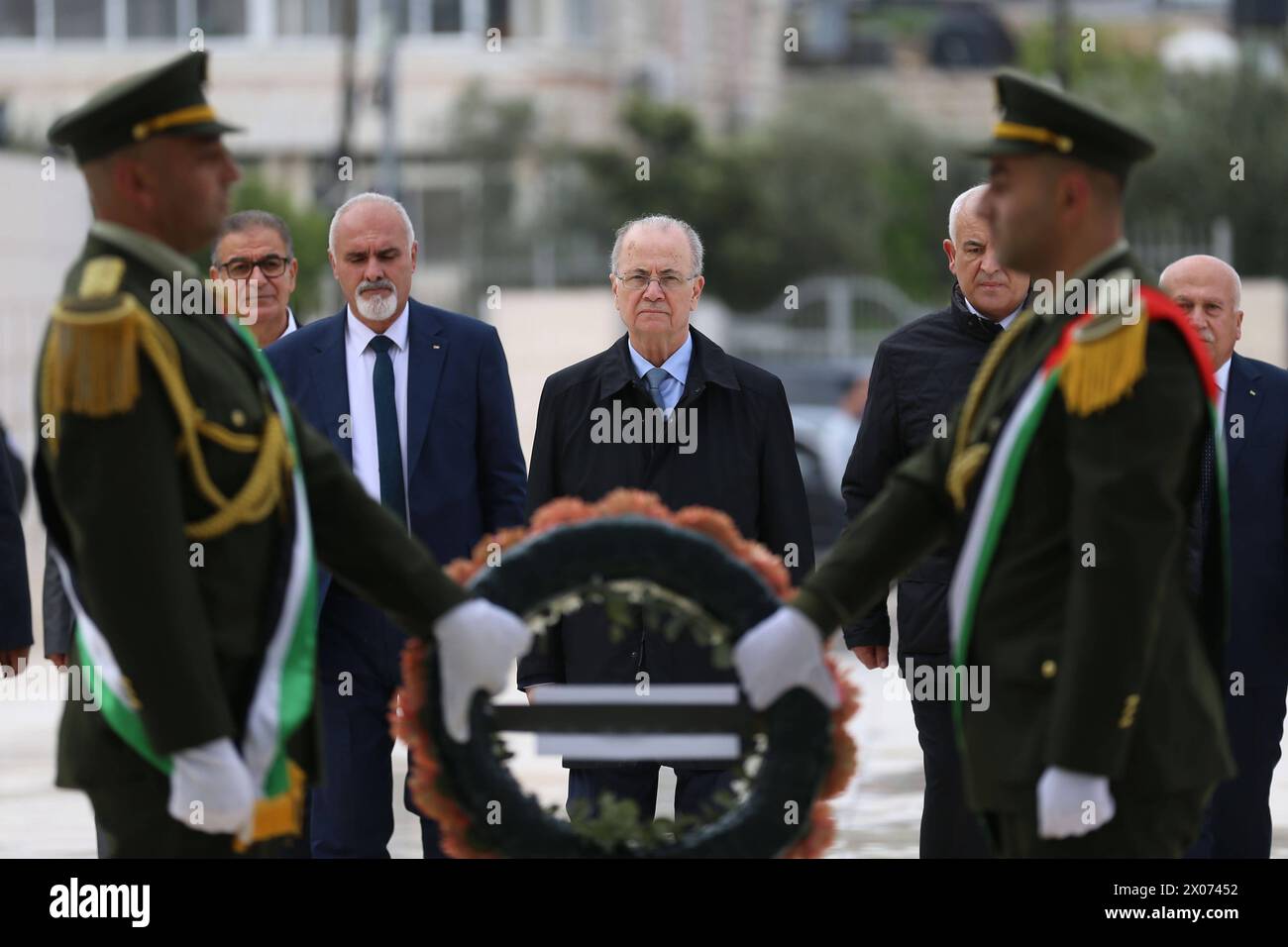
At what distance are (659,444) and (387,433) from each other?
0.73 meters

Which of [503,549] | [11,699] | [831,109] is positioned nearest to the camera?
[503,549]

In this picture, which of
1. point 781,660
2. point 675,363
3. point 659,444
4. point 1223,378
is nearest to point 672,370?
point 675,363

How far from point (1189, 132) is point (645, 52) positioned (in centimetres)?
1723

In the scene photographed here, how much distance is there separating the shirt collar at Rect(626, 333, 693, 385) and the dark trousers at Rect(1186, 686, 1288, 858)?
1.69 metres

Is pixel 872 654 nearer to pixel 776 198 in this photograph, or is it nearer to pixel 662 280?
pixel 662 280

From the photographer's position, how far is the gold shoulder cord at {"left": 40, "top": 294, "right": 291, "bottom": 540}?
3.88 metres

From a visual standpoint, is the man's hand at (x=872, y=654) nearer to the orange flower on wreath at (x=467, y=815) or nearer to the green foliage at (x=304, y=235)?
the orange flower on wreath at (x=467, y=815)

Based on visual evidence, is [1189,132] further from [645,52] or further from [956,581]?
[956,581]

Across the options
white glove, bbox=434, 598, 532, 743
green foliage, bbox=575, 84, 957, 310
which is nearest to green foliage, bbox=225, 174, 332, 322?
green foliage, bbox=575, 84, 957, 310

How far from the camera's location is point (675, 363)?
636 centimetres

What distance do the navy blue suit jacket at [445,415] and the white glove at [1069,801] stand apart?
2.59 meters

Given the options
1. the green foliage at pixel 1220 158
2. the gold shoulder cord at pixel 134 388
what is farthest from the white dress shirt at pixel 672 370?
the green foliage at pixel 1220 158

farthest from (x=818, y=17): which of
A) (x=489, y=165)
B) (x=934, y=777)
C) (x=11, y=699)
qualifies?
(x=934, y=777)
